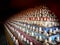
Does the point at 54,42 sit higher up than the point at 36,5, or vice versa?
the point at 36,5

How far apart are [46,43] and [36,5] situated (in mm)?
1802

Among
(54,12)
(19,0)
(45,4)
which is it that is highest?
(19,0)

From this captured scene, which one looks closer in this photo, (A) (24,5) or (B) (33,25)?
(B) (33,25)

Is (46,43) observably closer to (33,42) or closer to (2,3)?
(33,42)

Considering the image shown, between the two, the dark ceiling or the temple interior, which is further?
the dark ceiling

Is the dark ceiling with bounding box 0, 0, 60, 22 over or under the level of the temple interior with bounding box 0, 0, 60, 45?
over

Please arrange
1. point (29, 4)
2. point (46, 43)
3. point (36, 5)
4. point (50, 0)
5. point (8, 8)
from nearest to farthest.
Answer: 1. point (46, 43)
2. point (50, 0)
3. point (36, 5)
4. point (29, 4)
5. point (8, 8)

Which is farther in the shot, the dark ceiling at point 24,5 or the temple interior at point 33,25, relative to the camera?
the dark ceiling at point 24,5

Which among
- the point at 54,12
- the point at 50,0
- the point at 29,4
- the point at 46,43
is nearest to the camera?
the point at 46,43

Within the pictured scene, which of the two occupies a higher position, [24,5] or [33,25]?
[24,5]

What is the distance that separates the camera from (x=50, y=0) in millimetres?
2314

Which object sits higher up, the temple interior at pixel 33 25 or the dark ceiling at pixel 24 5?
the dark ceiling at pixel 24 5

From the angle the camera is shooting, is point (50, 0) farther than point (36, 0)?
No

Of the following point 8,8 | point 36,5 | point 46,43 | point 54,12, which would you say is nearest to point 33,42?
point 46,43
